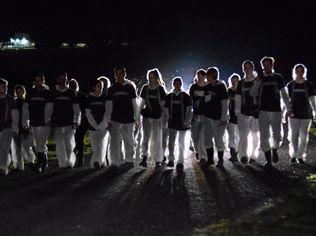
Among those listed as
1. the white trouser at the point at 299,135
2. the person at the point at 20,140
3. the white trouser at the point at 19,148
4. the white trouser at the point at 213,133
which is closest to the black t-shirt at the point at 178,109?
the white trouser at the point at 213,133

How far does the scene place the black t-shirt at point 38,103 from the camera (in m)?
13.3

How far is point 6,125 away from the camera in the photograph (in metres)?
13.1

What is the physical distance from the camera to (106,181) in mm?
11375

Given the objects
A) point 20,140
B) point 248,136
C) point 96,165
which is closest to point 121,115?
point 96,165

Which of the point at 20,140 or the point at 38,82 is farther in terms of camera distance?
the point at 20,140

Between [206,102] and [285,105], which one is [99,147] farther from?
[285,105]

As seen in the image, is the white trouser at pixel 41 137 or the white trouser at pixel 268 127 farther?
the white trouser at pixel 41 137

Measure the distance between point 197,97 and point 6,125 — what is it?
4229 mm

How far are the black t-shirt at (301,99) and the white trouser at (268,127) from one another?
20.0 inches

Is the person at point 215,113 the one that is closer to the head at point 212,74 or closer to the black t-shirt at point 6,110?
the head at point 212,74

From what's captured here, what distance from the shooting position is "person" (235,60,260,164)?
43.0 ft

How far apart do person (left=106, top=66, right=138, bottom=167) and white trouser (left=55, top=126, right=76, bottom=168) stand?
3.01 feet

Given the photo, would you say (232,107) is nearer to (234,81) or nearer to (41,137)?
(234,81)

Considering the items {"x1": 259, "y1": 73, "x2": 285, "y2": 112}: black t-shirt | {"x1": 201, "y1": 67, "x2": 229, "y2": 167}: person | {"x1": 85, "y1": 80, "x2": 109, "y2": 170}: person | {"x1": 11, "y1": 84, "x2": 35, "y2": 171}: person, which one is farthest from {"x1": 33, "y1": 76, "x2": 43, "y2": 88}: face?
{"x1": 259, "y1": 73, "x2": 285, "y2": 112}: black t-shirt
